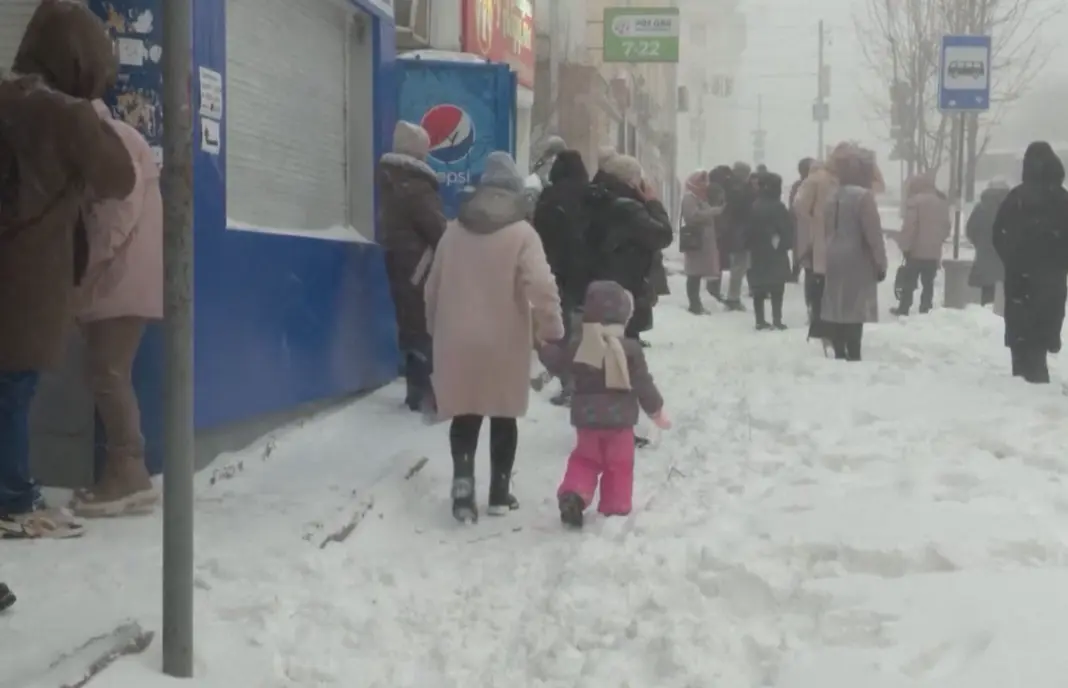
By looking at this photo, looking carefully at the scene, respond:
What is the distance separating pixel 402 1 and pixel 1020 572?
9388 mm

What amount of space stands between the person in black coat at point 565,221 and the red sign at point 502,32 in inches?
126

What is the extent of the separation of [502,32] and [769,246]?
3901 millimetres

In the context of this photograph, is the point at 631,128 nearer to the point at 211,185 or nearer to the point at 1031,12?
the point at 1031,12

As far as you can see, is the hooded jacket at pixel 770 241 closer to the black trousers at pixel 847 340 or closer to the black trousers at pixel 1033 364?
the black trousers at pixel 847 340

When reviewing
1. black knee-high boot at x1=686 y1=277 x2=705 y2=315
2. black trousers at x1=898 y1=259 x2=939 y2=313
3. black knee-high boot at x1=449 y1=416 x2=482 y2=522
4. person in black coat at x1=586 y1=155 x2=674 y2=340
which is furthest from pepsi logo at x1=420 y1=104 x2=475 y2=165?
black trousers at x1=898 y1=259 x2=939 y2=313

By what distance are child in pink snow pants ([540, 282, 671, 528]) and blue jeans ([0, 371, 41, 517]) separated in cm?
232

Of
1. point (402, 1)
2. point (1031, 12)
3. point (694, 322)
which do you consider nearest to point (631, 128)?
point (1031, 12)

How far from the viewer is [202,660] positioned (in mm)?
4246

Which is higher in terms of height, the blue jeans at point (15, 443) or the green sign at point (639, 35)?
the green sign at point (639, 35)

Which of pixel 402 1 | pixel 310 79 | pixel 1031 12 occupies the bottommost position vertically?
pixel 310 79

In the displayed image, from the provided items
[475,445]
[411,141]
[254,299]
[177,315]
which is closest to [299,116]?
[411,141]

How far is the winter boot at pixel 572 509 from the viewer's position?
244 inches

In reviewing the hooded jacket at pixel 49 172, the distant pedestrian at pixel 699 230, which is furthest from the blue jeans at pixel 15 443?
the distant pedestrian at pixel 699 230

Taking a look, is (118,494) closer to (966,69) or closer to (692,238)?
(692,238)
